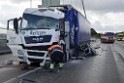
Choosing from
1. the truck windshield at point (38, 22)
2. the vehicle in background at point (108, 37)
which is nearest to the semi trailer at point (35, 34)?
the truck windshield at point (38, 22)

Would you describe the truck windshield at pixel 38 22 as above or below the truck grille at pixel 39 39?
above

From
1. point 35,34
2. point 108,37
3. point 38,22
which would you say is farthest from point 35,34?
point 108,37

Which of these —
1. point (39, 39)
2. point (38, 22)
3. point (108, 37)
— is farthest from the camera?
point (108, 37)

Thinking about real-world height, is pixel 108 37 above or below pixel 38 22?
below

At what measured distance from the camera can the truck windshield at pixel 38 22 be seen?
1698cm

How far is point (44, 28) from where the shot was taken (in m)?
16.7

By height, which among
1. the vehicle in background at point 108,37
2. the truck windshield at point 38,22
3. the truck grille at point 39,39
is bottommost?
the vehicle in background at point 108,37

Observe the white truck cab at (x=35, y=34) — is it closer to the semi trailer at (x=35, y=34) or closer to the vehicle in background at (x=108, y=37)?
the semi trailer at (x=35, y=34)

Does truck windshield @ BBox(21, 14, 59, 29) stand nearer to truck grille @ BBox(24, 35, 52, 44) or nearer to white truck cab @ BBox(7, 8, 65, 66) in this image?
white truck cab @ BBox(7, 8, 65, 66)

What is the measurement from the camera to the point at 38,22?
56.3 ft

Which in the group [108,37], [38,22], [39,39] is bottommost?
[108,37]

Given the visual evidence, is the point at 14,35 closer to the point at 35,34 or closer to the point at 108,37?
the point at 35,34

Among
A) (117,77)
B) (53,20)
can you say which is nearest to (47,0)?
(53,20)

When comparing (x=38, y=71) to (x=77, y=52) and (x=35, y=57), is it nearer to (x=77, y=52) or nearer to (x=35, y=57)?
(x=35, y=57)
